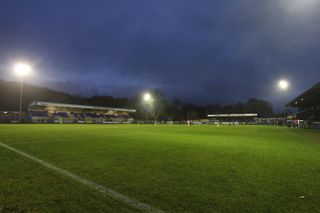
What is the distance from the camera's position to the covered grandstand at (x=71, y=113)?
6612 cm

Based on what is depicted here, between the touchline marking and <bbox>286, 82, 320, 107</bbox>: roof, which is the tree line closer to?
<bbox>286, 82, 320, 107</bbox>: roof

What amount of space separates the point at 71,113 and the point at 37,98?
31.6 m

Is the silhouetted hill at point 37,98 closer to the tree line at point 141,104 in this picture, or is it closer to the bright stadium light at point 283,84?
the tree line at point 141,104

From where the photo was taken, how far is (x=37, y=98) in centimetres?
9950

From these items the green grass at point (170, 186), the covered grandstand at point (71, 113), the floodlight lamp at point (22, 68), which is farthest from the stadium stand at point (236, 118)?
the green grass at point (170, 186)

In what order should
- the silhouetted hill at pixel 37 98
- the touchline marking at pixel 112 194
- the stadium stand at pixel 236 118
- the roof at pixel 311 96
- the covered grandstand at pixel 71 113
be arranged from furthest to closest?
the stadium stand at pixel 236 118, the silhouetted hill at pixel 37 98, the covered grandstand at pixel 71 113, the roof at pixel 311 96, the touchline marking at pixel 112 194

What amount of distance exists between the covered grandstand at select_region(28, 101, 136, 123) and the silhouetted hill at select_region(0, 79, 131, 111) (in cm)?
1201

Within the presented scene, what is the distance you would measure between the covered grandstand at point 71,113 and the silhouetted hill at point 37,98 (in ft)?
39.4

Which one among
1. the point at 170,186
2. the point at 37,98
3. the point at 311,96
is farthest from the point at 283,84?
the point at 37,98

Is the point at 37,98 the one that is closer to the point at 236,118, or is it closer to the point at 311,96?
the point at 236,118

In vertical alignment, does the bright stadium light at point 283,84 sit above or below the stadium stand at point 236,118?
above

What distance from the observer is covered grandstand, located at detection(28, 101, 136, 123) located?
2603 inches

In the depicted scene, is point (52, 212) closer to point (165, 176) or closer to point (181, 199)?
point (181, 199)

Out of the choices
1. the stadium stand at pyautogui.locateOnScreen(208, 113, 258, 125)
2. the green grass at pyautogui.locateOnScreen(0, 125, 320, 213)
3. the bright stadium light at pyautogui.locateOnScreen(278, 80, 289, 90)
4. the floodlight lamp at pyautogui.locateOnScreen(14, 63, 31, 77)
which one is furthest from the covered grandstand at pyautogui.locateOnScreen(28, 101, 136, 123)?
the green grass at pyautogui.locateOnScreen(0, 125, 320, 213)
